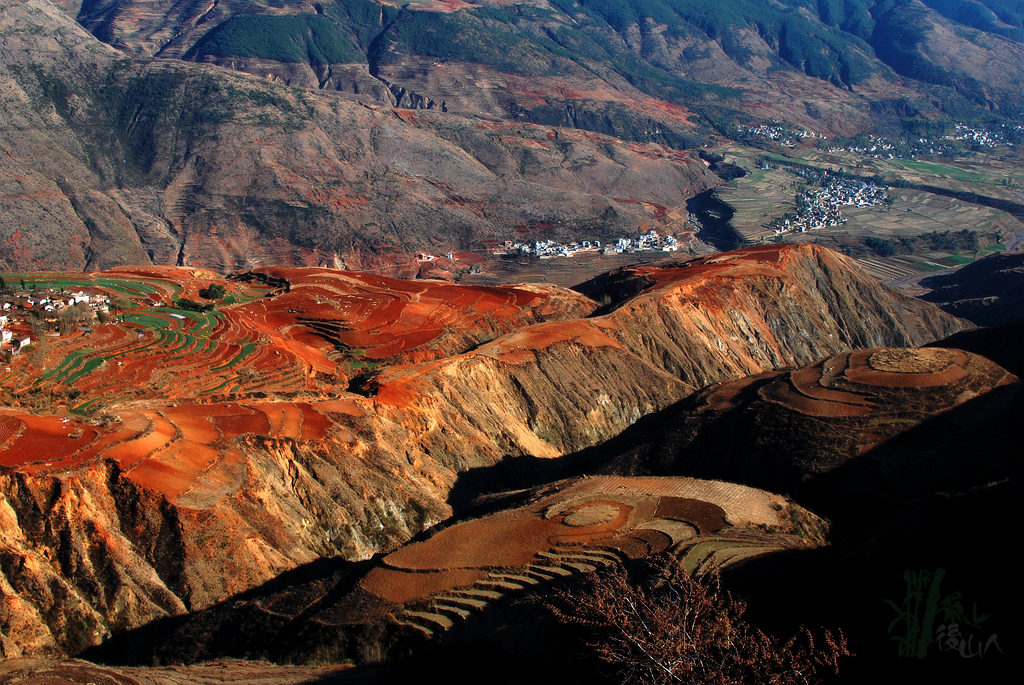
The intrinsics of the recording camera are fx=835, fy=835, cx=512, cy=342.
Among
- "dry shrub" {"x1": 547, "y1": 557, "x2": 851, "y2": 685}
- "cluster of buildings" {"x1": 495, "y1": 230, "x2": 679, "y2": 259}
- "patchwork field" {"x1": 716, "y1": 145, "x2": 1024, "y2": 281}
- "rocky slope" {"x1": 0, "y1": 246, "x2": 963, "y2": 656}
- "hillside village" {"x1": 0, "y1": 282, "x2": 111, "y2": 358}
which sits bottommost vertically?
"cluster of buildings" {"x1": 495, "y1": 230, "x2": 679, "y2": 259}

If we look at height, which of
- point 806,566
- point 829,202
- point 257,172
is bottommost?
point 829,202

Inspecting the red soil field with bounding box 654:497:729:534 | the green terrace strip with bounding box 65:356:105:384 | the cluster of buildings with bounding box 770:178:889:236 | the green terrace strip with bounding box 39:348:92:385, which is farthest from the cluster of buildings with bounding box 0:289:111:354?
the cluster of buildings with bounding box 770:178:889:236

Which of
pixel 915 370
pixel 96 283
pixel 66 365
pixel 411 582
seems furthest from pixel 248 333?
pixel 915 370

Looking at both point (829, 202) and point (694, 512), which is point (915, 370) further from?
point (829, 202)

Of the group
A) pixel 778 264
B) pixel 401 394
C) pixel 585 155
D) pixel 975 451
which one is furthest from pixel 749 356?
pixel 585 155

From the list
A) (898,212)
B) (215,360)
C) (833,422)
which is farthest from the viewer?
(898,212)

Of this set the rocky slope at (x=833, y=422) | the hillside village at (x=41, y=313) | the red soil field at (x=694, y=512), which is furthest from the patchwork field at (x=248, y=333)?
the red soil field at (x=694, y=512)

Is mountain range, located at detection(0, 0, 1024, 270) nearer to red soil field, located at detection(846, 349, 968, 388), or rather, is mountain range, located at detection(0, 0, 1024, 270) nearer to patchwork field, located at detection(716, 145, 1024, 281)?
patchwork field, located at detection(716, 145, 1024, 281)
